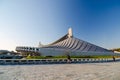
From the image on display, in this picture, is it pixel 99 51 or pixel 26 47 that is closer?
pixel 26 47

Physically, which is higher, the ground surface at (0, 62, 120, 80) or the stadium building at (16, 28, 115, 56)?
the stadium building at (16, 28, 115, 56)

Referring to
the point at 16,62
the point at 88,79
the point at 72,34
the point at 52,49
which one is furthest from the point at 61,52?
the point at 88,79

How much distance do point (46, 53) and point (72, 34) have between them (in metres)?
27.0

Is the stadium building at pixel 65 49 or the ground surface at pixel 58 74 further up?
the stadium building at pixel 65 49

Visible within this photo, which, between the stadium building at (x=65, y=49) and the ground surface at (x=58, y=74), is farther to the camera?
the stadium building at (x=65, y=49)

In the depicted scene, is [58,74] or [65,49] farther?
[65,49]

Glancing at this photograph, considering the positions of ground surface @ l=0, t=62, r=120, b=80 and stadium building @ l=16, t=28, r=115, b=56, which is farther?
Answer: stadium building @ l=16, t=28, r=115, b=56

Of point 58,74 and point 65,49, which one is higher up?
point 65,49

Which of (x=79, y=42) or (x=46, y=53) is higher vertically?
(x=79, y=42)

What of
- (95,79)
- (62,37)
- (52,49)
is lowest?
(95,79)

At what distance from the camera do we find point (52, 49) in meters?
52.4

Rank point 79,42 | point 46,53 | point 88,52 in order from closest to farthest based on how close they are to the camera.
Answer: point 46,53
point 88,52
point 79,42

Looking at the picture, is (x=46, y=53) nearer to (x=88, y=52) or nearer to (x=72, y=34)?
(x=88, y=52)

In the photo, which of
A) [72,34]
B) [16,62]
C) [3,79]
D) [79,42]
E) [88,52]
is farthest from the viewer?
[72,34]
